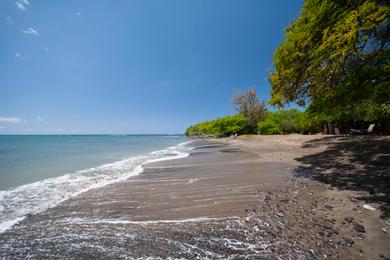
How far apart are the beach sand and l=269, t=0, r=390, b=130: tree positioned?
2.83 meters

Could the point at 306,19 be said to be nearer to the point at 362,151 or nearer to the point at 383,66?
the point at 383,66

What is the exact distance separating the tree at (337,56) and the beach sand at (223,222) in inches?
111

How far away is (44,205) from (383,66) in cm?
1070

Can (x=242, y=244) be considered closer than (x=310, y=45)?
Yes

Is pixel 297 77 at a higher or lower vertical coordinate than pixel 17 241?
higher

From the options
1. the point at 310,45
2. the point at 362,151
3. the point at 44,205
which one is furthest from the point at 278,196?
the point at 362,151

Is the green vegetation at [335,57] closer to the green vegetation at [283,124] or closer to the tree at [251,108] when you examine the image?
the green vegetation at [283,124]

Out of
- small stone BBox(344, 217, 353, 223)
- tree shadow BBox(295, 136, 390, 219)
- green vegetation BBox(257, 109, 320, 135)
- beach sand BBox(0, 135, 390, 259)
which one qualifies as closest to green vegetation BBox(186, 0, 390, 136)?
tree shadow BBox(295, 136, 390, 219)

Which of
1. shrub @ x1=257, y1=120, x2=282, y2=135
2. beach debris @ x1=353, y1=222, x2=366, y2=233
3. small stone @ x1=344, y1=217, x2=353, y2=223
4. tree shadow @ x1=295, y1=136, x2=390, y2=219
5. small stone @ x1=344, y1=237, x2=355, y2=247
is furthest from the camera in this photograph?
shrub @ x1=257, y1=120, x2=282, y2=135

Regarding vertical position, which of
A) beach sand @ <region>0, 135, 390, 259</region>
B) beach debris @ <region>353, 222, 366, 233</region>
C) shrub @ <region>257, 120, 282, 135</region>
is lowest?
beach sand @ <region>0, 135, 390, 259</region>

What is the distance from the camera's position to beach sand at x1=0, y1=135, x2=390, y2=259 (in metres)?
2.76

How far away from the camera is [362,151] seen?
8.93m

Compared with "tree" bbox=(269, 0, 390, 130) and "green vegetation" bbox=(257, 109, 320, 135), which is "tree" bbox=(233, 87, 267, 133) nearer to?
"green vegetation" bbox=(257, 109, 320, 135)

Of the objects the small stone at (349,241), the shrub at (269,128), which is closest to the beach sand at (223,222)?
the small stone at (349,241)
